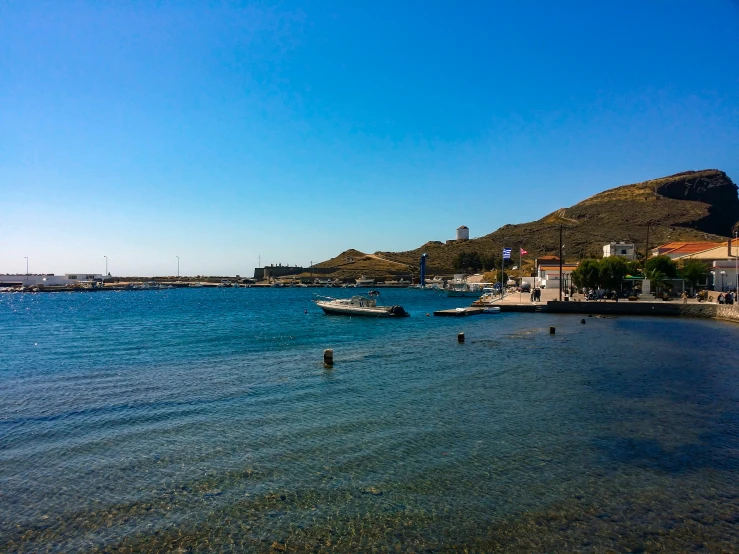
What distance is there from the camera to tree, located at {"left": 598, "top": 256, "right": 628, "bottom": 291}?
61656 mm

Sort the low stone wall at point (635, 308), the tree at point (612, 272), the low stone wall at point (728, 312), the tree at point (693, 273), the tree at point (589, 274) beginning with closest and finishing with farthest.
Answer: the low stone wall at point (728, 312)
the low stone wall at point (635, 308)
the tree at point (612, 272)
the tree at point (693, 273)
the tree at point (589, 274)

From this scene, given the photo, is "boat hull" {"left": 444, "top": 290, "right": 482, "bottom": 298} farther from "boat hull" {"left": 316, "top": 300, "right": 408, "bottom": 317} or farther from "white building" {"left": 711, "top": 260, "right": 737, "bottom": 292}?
"boat hull" {"left": 316, "top": 300, "right": 408, "bottom": 317}

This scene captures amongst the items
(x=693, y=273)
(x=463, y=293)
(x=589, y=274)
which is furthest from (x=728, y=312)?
(x=463, y=293)

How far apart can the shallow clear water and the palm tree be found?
36.9 metres

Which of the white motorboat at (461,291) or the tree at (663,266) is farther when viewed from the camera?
the white motorboat at (461,291)

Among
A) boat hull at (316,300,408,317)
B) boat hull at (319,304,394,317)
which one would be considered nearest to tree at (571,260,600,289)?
boat hull at (316,300,408,317)

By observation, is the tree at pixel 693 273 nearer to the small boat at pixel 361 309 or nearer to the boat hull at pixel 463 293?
the small boat at pixel 361 309

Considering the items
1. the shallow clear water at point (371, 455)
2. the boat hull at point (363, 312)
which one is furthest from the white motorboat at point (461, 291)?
the shallow clear water at point (371, 455)

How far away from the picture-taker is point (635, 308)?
51781mm

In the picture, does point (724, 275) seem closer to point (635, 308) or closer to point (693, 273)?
point (693, 273)

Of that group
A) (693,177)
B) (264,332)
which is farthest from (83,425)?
(693,177)

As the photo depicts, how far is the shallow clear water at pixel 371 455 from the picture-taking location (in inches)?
339

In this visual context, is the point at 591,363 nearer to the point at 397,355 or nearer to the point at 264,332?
the point at 397,355

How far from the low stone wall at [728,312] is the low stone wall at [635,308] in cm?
63
